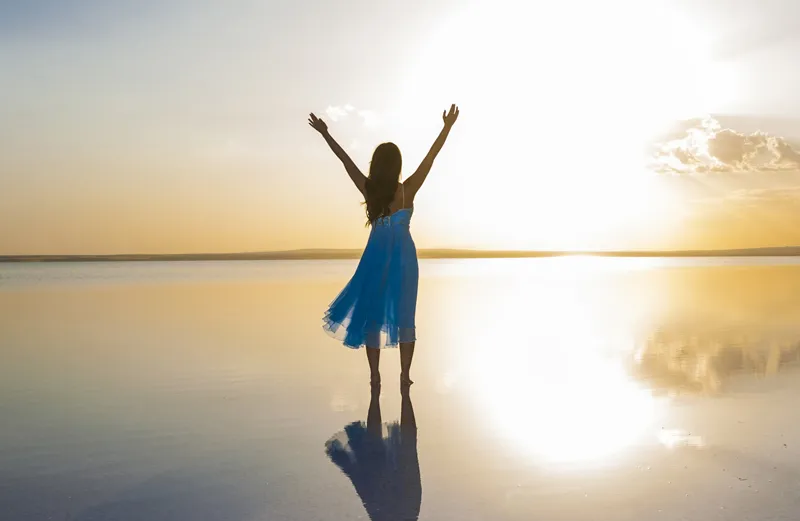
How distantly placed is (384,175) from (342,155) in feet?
1.83

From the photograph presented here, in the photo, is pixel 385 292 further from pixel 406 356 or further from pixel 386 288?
pixel 406 356

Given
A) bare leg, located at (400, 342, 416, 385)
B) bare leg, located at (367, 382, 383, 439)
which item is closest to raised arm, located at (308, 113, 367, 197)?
bare leg, located at (400, 342, 416, 385)

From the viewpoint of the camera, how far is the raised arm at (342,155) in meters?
7.30

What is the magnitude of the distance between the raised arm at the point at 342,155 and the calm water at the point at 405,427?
2175 millimetres

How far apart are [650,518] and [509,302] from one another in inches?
662

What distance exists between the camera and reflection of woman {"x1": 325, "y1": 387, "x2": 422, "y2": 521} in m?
4.13

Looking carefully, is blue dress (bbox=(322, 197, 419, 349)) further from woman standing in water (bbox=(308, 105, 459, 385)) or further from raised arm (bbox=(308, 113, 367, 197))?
raised arm (bbox=(308, 113, 367, 197))

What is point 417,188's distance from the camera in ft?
24.0

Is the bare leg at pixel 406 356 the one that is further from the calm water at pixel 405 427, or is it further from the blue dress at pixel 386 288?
the calm water at pixel 405 427

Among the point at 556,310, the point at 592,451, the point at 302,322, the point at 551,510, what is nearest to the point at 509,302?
the point at 556,310

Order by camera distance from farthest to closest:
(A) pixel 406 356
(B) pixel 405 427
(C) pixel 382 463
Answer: (A) pixel 406 356
(B) pixel 405 427
(C) pixel 382 463

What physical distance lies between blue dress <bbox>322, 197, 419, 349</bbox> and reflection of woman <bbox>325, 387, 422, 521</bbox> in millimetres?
854

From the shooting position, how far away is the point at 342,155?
7.37m

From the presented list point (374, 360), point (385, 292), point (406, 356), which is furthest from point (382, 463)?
A: point (385, 292)
